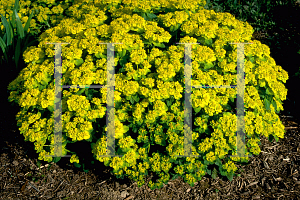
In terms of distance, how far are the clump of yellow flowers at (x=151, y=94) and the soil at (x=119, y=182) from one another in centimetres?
46

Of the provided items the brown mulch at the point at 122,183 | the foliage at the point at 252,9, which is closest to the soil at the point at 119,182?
the brown mulch at the point at 122,183

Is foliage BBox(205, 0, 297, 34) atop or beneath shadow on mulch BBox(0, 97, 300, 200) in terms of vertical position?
atop

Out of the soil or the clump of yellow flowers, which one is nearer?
the clump of yellow flowers

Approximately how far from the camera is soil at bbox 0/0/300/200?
9.92 feet

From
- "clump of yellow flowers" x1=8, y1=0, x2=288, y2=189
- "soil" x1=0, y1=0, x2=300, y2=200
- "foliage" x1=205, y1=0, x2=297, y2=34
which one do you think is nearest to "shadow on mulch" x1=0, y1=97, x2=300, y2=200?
"soil" x1=0, y1=0, x2=300, y2=200

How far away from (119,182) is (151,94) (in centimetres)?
141

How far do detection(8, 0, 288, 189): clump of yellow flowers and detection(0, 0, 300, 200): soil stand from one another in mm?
464

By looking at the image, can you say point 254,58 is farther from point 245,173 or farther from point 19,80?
point 19,80

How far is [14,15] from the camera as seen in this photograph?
3.88 metres

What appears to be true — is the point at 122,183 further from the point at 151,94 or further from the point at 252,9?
the point at 252,9

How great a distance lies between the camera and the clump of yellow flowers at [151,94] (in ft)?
7.79

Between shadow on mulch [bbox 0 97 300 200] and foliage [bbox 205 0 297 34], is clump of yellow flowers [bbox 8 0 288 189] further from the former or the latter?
foliage [bbox 205 0 297 34]

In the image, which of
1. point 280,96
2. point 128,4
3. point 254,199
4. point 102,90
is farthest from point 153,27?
point 254,199

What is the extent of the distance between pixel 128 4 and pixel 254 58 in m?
1.52
